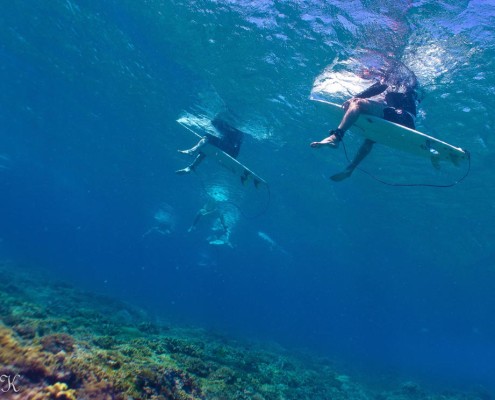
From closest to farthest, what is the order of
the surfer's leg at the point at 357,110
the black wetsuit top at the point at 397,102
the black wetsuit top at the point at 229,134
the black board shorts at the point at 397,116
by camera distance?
1. the surfer's leg at the point at 357,110
2. the black board shorts at the point at 397,116
3. the black wetsuit top at the point at 397,102
4. the black wetsuit top at the point at 229,134

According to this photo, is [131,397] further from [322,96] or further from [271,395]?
[322,96]

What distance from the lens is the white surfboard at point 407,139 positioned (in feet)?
22.2

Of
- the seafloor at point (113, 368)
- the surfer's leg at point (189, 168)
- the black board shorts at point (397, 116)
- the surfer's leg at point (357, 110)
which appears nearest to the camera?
the seafloor at point (113, 368)

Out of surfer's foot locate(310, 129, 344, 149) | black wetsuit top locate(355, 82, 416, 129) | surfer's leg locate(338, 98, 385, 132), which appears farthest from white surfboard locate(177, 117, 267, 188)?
surfer's foot locate(310, 129, 344, 149)

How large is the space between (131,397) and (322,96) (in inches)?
536

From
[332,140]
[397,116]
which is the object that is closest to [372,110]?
[397,116]

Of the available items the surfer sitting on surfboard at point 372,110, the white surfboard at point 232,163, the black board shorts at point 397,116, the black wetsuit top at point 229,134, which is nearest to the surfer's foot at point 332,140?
the surfer sitting on surfboard at point 372,110

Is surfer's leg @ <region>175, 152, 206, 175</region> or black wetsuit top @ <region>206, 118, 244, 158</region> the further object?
black wetsuit top @ <region>206, 118, 244, 158</region>

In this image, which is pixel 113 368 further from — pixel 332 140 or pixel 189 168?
pixel 189 168

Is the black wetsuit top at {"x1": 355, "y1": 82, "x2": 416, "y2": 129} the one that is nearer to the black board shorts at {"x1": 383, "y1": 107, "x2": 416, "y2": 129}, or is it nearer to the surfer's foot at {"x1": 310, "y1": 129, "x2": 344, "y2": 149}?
the black board shorts at {"x1": 383, "y1": 107, "x2": 416, "y2": 129}

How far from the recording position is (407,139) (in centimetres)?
718

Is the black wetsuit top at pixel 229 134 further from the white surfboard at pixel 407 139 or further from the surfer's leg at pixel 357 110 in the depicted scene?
the surfer's leg at pixel 357 110

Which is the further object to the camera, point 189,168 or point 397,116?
point 189,168

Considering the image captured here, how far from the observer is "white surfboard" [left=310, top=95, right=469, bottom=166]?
6.77m
